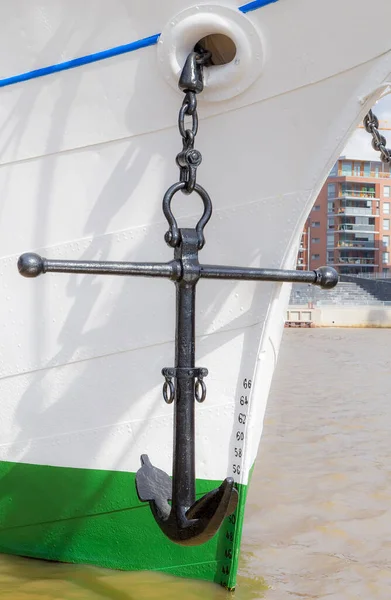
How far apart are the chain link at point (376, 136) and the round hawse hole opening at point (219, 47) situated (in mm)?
699

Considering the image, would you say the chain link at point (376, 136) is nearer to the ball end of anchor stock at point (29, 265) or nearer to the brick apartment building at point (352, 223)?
the ball end of anchor stock at point (29, 265)

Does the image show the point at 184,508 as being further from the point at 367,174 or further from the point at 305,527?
the point at 367,174

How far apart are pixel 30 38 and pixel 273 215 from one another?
1023 mm

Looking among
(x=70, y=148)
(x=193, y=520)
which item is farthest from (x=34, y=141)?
(x=193, y=520)

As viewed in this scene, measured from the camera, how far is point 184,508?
6.57 feet

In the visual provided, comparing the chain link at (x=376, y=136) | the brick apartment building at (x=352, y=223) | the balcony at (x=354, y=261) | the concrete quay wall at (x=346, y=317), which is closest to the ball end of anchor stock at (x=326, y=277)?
the chain link at (x=376, y=136)

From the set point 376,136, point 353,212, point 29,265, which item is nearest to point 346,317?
point 376,136

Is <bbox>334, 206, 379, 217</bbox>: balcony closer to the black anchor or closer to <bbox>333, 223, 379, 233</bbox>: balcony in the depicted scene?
<bbox>333, 223, 379, 233</bbox>: balcony

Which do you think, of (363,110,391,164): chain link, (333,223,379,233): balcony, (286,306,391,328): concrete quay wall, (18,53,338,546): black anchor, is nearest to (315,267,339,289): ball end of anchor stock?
(18,53,338,546): black anchor

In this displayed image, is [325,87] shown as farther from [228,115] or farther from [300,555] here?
[300,555]

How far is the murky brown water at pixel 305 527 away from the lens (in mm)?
2838

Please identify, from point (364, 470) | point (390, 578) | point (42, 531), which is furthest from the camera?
point (364, 470)

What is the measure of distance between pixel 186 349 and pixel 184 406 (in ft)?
0.50

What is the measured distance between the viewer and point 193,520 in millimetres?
1974
